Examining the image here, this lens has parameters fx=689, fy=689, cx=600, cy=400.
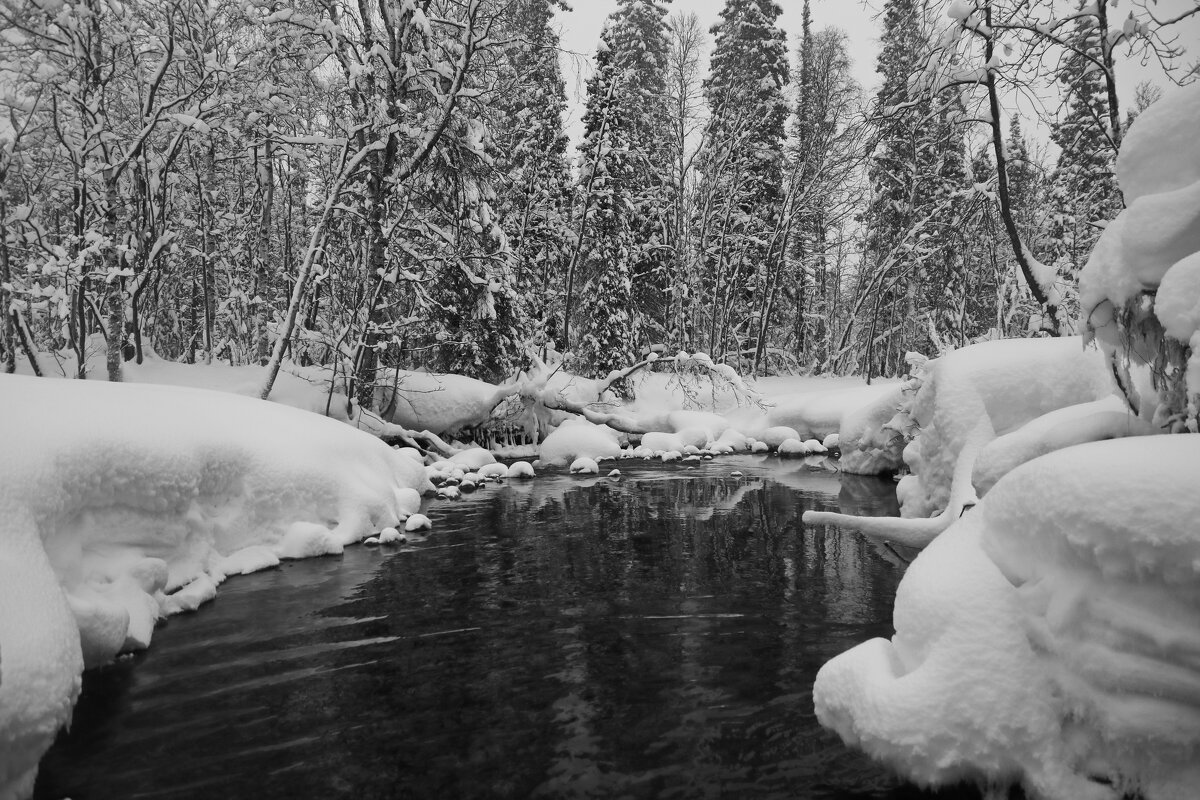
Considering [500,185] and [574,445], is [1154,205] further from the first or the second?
[500,185]

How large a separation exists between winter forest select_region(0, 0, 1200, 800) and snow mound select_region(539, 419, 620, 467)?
0.33 ft

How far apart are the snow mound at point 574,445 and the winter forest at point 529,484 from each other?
10 centimetres

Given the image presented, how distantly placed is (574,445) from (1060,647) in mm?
13735

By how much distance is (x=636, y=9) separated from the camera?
1037 inches

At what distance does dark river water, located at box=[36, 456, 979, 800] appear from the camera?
11.6ft

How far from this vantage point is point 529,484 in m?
13.3

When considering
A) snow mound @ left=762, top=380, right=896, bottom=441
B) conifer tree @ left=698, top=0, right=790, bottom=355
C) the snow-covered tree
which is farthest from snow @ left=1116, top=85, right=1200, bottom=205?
conifer tree @ left=698, top=0, right=790, bottom=355

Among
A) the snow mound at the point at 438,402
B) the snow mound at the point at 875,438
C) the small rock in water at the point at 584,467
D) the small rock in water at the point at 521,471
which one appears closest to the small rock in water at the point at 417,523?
the small rock in water at the point at 521,471

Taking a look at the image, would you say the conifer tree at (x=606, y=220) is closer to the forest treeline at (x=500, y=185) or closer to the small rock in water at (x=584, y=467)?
the forest treeline at (x=500, y=185)

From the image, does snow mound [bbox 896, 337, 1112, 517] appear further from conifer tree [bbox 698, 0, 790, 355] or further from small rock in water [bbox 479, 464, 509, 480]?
conifer tree [bbox 698, 0, 790, 355]

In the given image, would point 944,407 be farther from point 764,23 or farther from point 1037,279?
point 764,23

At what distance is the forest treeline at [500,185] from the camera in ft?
36.7

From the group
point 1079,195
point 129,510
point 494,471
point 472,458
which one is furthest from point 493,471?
point 1079,195

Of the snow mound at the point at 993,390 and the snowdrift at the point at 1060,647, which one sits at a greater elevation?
the snow mound at the point at 993,390
